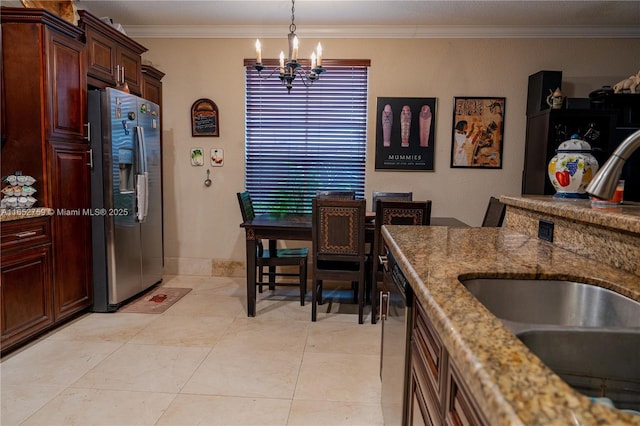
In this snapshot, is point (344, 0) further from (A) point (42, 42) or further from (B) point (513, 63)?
(A) point (42, 42)

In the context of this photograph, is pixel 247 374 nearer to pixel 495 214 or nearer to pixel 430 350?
pixel 430 350

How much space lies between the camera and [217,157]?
4.25 meters

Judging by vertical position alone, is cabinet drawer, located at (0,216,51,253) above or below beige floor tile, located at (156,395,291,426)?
above

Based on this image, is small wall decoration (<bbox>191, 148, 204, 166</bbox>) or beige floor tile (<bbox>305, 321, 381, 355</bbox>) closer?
beige floor tile (<bbox>305, 321, 381, 355</bbox>)

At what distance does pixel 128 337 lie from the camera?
9.04 ft

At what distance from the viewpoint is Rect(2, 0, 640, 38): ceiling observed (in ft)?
11.4

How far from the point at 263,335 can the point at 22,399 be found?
1.40 m

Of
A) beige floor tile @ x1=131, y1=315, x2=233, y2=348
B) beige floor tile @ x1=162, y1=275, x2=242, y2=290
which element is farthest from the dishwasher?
beige floor tile @ x1=162, y1=275, x2=242, y2=290

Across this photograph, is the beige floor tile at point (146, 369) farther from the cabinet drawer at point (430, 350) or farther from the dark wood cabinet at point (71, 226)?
the cabinet drawer at point (430, 350)

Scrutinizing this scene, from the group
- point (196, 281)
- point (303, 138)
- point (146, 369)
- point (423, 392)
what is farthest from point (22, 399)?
point (303, 138)

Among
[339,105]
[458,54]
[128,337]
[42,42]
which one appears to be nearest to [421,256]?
[128,337]

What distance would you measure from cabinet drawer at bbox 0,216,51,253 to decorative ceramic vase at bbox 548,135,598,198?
9.82 feet

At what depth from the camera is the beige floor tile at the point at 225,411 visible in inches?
72.7

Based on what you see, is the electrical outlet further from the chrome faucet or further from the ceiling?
the ceiling
